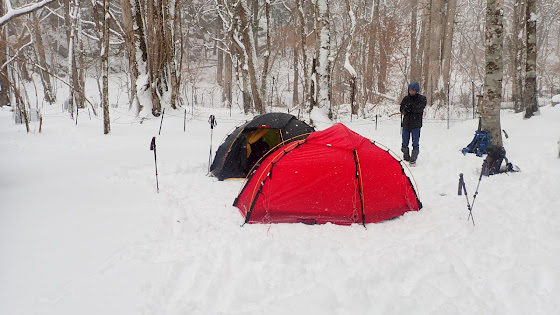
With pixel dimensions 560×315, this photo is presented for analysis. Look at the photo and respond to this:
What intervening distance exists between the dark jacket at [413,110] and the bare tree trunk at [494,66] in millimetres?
1542

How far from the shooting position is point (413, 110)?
8.66 m

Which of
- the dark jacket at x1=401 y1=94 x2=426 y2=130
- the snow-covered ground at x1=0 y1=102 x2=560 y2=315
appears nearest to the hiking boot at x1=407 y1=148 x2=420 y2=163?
the dark jacket at x1=401 y1=94 x2=426 y2=130

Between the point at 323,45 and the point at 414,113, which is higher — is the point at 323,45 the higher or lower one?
the higher one

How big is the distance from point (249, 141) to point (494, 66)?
601 centimetres

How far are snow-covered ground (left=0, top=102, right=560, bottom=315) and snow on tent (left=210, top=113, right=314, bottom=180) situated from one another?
40 cm

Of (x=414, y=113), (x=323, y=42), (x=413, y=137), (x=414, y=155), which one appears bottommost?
(x=414, y=155)

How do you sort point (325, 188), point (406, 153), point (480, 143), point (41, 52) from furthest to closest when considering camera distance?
1. point (41, 52)
2. point (406, 153)
3. point (480, 143)
4. point (325, 188)

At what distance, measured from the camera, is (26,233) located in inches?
174

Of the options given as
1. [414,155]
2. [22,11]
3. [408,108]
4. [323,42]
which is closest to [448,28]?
[323,42]

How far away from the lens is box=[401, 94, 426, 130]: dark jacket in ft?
28.4

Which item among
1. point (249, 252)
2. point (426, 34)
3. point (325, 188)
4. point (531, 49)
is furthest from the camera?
point (426, 34)

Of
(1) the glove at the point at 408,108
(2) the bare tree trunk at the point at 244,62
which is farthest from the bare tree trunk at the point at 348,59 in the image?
(1) the glove at the point at 408,108

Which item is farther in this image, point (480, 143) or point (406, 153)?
point (406, 153)

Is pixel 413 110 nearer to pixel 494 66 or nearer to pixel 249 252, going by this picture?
pixel 494 66
